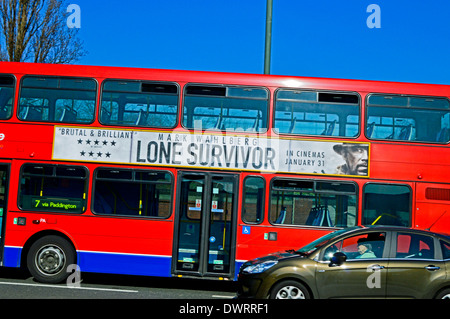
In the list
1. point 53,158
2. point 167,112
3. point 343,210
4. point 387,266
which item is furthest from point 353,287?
point 53,158

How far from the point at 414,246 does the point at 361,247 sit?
82cm

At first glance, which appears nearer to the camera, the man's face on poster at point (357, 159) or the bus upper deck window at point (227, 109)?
Answer: the man's face on poster at point (357, 159)

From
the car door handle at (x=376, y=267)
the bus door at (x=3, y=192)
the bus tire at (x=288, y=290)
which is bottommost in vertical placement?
the bus tire at (x=288, y=290)

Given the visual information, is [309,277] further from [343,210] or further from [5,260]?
[5,260]

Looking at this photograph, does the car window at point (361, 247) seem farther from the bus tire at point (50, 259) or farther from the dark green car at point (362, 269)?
the bus tire at point (50, 259)

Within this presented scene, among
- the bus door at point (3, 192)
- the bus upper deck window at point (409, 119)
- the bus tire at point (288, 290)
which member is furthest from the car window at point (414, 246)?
the bus door at point (3, 192)

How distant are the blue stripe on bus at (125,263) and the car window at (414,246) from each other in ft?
14.9

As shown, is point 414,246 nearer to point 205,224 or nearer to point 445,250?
point 445,250

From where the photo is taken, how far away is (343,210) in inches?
482

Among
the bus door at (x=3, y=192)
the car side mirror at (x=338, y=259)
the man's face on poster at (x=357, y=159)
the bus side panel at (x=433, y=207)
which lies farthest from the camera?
the bus door at (x=3, y=192)

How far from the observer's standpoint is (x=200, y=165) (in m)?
12.4

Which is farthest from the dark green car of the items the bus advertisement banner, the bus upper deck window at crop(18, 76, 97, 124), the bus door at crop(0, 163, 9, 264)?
the bus door at crop(0, 163, 9, 264)

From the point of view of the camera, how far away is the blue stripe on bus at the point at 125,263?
484 inches

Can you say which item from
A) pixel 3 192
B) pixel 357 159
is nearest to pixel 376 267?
pixel 357 159
